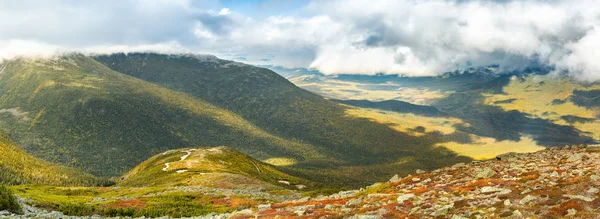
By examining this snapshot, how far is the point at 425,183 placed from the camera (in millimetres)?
45594

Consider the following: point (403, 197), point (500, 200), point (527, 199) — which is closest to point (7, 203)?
point (403, 197)

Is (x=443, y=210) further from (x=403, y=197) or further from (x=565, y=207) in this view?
(x=403, y=197)

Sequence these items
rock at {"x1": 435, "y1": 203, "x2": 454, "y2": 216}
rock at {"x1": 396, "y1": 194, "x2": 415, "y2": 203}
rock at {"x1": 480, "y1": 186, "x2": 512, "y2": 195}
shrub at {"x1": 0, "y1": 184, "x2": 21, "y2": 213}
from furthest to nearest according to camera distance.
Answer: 1. shrub at {"x1": 0, "y1": 184, "x2": 21, "y2": 213}
2. rock at {"x1": 396, "y1": 194, "x2": 415, "y2": 203}
3. rock at {"x1": 480, "y1": 186, "x2": 512, "y2": 195}
4. rock at {"x1": 435, "y1": 203, "x2": 454, "y2": 216}

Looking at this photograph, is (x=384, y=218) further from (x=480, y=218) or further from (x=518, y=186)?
(x=518, y=186)

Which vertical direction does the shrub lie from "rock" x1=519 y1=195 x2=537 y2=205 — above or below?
below

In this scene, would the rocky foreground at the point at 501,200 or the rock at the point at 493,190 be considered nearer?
the rocky foreground at the point at 501,200

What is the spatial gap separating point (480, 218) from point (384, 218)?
24.1ft

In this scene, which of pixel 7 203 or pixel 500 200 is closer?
pixel 500 200

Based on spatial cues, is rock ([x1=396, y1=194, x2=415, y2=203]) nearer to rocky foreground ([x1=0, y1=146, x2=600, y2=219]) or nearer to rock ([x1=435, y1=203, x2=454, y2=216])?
rocky foreground ([x1=0, y1=146, x2=600, y2=219])

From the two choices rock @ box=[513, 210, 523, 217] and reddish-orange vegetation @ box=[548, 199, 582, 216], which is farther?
rock @ box=[513, 210, 523, 217]

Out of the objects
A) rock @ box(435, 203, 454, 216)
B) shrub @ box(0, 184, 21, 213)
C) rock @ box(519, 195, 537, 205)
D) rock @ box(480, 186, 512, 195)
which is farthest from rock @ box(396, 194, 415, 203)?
shrub @ box(0, 184, 21, 213)

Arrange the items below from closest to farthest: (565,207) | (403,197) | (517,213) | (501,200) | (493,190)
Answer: (565,207) → (517,213) → (501,200) → (493,190) → (403,197)

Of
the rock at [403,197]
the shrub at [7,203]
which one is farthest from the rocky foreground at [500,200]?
the shrub at [7,203]

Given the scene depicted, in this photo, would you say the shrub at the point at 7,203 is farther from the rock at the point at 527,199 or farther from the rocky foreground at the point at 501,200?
the rock at the point at 527,199
